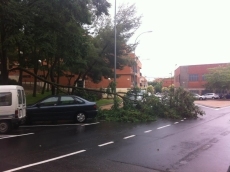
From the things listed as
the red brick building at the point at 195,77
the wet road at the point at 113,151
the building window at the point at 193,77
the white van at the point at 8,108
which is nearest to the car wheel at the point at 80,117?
the wet road at the point at 113,151

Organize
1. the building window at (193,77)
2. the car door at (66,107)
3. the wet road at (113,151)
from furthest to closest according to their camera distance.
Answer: the building window at (193,77)
the car door at (66,107)
the wet road at (113,151)

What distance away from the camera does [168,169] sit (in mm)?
6410

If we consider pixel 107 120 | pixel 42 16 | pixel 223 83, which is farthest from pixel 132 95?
pixel 223 83

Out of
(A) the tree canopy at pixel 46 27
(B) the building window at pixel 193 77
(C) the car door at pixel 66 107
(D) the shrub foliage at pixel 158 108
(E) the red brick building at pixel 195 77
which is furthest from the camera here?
(B) the building window at pixel 193 77

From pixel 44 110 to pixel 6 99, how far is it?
2957mm

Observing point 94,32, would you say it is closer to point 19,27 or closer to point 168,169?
point 19,27

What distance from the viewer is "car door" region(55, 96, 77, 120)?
14140mm

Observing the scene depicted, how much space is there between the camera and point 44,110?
45.4 feet

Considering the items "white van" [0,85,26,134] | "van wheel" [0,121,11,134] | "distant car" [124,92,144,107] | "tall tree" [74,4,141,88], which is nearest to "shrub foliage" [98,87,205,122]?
"distant car" [124,92,144,107]

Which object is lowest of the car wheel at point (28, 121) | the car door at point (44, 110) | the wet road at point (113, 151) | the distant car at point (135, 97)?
the wet road at point (113, 151)

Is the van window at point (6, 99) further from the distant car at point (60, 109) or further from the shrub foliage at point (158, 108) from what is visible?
the shrub foliage at point (158, 108)

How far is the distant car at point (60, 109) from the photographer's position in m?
13.8

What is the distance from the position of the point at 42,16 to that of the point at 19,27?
1.46 meters

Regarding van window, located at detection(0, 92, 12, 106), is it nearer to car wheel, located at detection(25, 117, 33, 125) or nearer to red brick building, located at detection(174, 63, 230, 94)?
car wheel, located at detection(25, 117, 33, 125)
